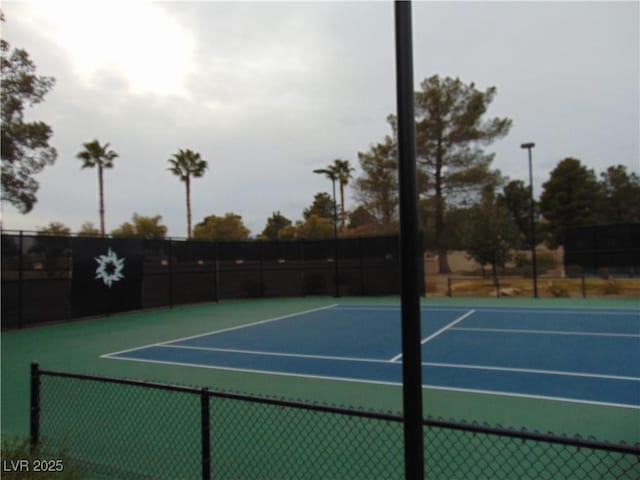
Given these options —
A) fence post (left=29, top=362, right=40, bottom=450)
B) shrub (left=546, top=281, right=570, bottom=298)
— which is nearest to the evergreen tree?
fence post (left=29, top=362, right=40, bottom=450)

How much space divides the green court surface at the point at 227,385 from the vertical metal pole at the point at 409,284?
3.63 metres

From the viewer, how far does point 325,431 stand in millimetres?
5062

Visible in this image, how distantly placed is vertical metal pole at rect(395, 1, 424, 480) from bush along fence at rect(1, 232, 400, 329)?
13587 mm

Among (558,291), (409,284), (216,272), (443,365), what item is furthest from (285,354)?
(558,291)

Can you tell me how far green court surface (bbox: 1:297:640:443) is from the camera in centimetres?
501

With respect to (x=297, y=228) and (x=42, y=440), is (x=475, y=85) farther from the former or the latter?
(x=42, y=440)

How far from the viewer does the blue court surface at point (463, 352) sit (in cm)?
647

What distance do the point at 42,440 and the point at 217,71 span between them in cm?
942

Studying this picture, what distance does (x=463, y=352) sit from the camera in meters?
8.58

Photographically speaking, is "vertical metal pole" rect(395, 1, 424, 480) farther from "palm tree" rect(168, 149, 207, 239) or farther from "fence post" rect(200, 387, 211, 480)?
"palm tree" rect(168, 149, 207, 239)

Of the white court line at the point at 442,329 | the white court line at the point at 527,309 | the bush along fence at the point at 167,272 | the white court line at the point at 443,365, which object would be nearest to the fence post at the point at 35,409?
the white court line at the point at 443,365

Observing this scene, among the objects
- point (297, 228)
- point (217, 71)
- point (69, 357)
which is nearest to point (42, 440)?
point (69, 357)

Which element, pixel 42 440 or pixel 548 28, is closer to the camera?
pixel 42 440

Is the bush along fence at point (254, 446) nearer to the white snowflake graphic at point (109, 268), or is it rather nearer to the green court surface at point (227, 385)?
the green court surface at point (227, 385)
